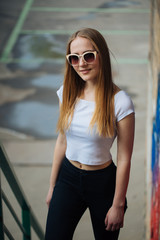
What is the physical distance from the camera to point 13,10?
1273 centimetres

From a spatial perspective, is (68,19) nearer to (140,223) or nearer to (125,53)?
(125,53)

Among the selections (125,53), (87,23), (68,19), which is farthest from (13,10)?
(125,53)

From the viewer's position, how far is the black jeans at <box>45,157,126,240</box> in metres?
2.59

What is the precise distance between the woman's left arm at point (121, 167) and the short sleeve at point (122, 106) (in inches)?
1.0

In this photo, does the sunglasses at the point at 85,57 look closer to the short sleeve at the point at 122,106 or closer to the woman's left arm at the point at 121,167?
the short sleeve at the point at 122,106

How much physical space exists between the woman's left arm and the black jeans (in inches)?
3.3

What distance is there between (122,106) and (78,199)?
74cm

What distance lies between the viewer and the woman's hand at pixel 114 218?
2.55 meters

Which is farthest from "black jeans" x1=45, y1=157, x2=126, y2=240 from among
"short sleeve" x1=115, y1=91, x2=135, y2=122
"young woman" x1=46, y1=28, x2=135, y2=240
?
"short sleeve" x1=115, y1=91, x2=135, y2=122

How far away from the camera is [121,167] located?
248 centimetres

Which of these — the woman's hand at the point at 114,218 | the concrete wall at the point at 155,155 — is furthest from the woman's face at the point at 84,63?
the woman's hand at the point at 114,218

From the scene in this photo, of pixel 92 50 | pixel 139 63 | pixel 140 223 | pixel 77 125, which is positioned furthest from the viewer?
pixel 139 63

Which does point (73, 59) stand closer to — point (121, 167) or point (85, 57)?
point (85, 57)

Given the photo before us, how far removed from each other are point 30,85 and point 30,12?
5089 mm
